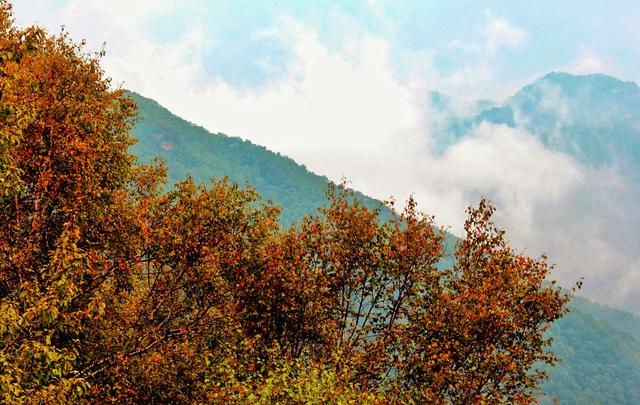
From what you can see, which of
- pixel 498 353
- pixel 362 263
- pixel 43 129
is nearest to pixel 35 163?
pixel 43 129

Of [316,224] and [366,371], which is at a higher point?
[316,224]

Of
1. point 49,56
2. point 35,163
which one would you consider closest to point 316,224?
point 35,163

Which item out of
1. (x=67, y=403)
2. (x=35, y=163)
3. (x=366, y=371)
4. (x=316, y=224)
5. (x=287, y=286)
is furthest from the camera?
(x=316, y=224)

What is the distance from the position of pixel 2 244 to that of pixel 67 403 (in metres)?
7.37

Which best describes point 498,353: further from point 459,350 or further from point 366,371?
point 366,371

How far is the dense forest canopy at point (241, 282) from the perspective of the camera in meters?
19.5

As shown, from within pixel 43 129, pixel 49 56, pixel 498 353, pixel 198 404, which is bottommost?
pixel 198 404

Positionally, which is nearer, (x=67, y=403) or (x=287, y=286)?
(x=67, y=403)

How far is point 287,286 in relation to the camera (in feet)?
78.1

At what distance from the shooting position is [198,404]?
2016cm

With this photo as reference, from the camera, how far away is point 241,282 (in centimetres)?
2317

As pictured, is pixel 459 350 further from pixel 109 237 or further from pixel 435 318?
pixel 109 237

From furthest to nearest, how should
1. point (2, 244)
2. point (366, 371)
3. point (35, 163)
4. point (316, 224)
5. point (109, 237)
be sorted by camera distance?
point (316, 224), point (366, 371), point (109, 237), point (35, 163), point (2, 244)

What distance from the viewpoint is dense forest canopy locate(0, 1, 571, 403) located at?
19469 millimetres
